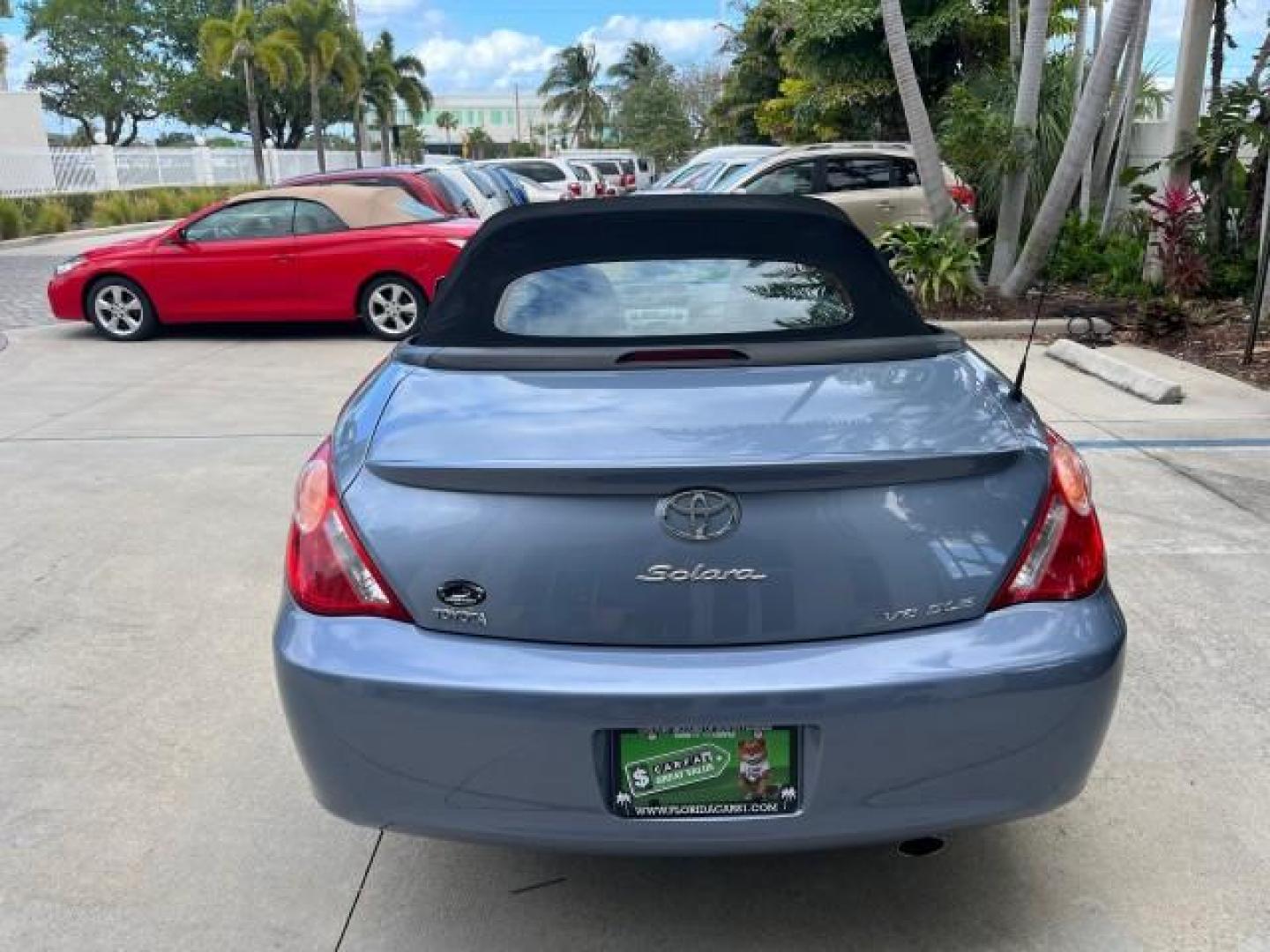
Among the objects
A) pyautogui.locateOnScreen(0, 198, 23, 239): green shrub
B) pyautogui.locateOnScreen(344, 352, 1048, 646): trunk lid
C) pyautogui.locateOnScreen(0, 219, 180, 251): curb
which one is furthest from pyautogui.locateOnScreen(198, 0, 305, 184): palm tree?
pyautogui.locateOnScreen(344, 352, 1048, 646): trunk lid

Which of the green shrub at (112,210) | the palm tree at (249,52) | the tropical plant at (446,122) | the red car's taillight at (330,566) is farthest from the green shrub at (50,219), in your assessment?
the tropical plant at (446,122)

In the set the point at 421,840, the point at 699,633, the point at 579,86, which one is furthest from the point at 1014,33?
the point at 579,86

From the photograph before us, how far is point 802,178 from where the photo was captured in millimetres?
12750

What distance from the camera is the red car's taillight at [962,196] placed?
39.9 feet

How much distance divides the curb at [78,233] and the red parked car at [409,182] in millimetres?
13482

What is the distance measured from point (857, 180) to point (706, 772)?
11.8 metres

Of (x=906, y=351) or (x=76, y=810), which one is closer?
(x=906, y=351)

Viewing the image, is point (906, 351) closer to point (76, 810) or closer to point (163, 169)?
point (76, 810)

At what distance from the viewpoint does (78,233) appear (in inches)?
1016

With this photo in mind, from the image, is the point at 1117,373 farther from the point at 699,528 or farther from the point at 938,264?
the point at 699,528

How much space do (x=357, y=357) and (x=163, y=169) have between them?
1165 inches

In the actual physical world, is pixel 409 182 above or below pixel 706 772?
above

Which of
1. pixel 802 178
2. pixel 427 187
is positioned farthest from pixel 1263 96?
pixel 427 187

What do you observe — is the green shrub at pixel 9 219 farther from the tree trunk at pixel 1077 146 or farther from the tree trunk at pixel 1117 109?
the tree trunk at pixel 1117 109
